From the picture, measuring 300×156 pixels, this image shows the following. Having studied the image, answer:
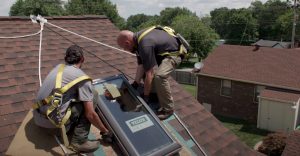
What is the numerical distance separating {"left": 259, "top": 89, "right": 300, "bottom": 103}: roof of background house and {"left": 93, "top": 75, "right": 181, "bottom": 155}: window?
1733cm

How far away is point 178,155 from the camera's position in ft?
13.8

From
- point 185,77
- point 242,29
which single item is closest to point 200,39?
point 185,77

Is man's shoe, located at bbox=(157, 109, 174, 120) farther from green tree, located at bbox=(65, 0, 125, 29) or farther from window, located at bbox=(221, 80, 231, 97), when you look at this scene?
green tree, located at bbox=(65, 0, 125, 29)

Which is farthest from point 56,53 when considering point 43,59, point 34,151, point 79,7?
point 79,7

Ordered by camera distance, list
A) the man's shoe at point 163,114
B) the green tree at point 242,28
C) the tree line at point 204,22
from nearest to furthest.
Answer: the man's shoe at point 163,114 < the tree line at point 204,22 < the green tree at point 242,28

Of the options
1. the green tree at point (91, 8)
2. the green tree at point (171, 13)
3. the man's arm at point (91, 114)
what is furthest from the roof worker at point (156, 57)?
the green tree at point (171, 13)

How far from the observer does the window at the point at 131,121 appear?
376cm

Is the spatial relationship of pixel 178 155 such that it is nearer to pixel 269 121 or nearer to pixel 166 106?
pixel 166 106

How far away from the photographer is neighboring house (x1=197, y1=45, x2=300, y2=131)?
20250mm

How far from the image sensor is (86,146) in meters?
3.56

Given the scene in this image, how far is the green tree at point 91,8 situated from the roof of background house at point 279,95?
4332 cm

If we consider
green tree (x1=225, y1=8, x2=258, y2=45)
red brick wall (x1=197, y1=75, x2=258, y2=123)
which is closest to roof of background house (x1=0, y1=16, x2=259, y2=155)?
red brick wall (x1=197, y1=75, x2=258, y2=123)

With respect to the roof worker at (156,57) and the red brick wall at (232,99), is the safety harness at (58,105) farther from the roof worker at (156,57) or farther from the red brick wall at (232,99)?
the red brick wall at (232,99)

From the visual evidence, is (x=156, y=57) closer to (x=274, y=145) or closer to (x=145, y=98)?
(x=145, y=98)
